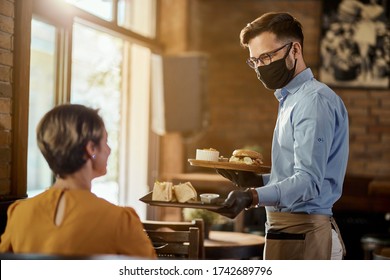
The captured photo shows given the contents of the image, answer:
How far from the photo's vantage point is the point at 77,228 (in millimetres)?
1629

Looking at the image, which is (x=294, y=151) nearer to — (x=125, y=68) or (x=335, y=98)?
(x=335, y=98)

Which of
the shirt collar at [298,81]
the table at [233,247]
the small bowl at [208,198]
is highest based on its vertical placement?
the shirt collar at [298,81]

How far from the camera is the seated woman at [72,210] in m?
1.64

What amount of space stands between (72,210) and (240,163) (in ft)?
2.58

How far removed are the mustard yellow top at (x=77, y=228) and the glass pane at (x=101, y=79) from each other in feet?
9.00

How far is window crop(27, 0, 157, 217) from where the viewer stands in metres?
3.74

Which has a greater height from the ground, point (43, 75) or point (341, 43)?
point (341, 43)

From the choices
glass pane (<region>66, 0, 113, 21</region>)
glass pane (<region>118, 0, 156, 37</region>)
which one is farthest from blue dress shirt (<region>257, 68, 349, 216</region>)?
glass pane (<region>118, 0, 156, 37</region>)

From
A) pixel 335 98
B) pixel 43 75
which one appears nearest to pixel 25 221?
pixel 335 98

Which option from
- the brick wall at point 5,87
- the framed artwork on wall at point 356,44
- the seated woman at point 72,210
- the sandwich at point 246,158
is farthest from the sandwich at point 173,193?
the framed artwork on wall at point 356,44

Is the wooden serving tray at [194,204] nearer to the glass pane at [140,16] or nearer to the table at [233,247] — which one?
the table at [233,247]

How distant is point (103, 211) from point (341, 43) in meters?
4.27

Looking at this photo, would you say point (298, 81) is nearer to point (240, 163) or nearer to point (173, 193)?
point (240, 163)

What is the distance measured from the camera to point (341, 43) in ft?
18.2
